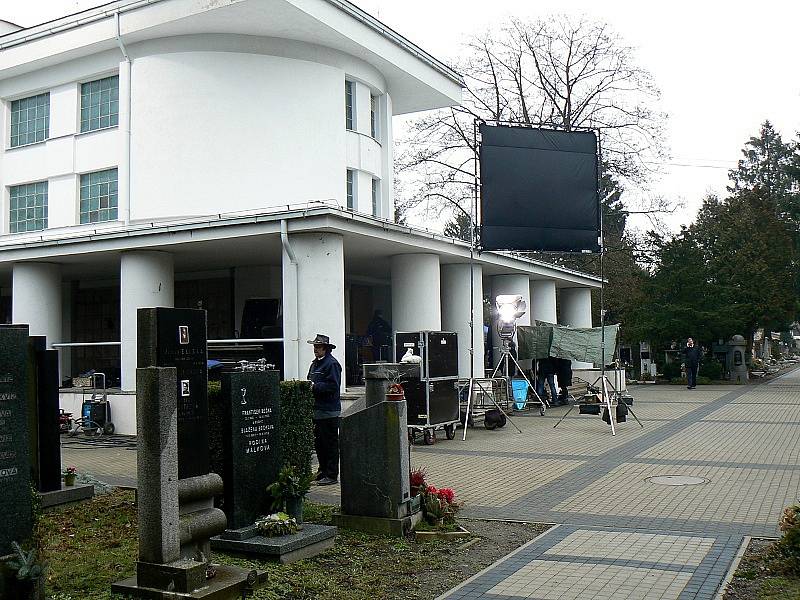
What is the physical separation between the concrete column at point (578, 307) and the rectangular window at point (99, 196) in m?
18.5

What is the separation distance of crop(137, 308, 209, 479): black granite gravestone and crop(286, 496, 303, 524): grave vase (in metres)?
1.26

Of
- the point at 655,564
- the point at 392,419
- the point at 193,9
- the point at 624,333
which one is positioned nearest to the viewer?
the point at 655,564

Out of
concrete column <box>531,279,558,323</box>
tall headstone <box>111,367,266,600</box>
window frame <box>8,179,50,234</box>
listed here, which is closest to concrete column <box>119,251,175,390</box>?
window frame <box>8,179,50,234</box>

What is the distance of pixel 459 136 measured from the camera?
4128 centimetres

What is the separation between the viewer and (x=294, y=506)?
800 centimetres

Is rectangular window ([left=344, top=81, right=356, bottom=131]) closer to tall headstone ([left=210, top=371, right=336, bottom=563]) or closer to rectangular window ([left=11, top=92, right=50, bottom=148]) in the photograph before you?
rectangular window ([left=11, top=92, right=50, bottom=148])

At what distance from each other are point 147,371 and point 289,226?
11.2 meters

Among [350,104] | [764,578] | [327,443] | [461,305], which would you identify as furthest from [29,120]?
[764,578]

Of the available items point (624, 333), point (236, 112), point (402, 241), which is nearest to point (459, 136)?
point (624, 333)

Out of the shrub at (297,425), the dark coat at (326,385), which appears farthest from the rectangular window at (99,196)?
the shrub at (297,425)

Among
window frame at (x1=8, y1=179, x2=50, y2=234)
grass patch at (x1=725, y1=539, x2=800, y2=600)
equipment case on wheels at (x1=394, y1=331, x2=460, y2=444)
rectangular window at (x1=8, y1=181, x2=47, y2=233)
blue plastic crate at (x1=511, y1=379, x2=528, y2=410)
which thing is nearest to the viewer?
grass patch at (x1=725, y1=539, x2=800, y2=600)

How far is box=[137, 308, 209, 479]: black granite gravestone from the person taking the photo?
6.43 m

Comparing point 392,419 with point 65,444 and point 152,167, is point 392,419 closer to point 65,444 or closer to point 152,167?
point 65,444

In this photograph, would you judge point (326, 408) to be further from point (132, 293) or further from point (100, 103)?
point (100, 103)
